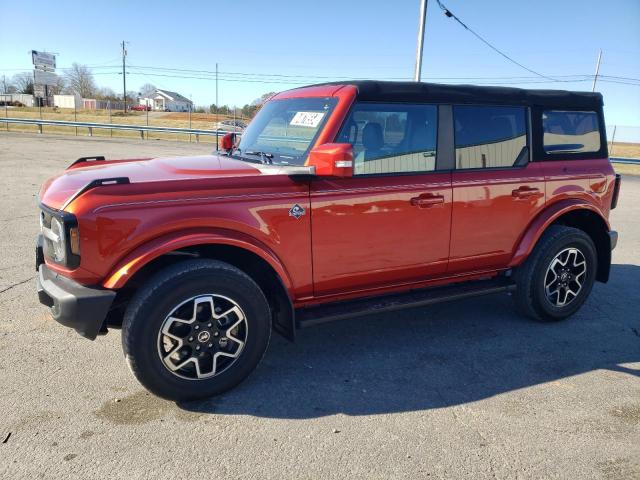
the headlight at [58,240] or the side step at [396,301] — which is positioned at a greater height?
the headlight at [58,240]

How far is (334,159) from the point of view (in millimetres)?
3227

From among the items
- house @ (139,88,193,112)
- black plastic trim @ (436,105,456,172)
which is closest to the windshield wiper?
black plastic trim @ (436,105,456,172)

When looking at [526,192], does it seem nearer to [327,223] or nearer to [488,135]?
[488,135]

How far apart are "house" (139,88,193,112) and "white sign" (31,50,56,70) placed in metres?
28.6

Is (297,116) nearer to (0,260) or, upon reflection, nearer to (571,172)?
(571,172)

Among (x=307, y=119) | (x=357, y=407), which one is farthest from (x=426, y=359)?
(x=307, y=119)

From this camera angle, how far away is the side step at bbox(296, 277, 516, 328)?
3.64m

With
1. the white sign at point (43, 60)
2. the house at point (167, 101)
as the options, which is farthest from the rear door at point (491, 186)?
the house at point (167, 101)

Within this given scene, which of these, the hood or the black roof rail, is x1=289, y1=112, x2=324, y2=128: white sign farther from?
the black roof rail

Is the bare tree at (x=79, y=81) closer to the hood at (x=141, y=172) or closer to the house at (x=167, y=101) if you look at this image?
the house at (x=167, y=101)

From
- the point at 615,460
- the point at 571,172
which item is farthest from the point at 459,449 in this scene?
the point at 571,172

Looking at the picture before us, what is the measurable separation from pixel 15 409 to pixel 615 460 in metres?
3.49

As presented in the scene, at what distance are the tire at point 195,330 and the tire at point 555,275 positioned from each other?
2.51 m

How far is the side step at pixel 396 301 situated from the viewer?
3.64 meters
